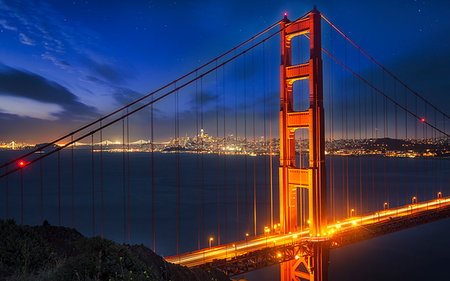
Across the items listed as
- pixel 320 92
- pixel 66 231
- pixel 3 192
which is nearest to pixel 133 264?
pixel 66 231

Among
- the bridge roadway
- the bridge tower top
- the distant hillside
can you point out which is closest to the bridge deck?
the bridge roadway

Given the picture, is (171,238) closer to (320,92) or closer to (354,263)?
(354,263)

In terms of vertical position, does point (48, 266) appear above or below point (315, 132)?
below

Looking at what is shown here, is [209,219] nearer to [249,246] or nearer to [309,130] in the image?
[249,246]

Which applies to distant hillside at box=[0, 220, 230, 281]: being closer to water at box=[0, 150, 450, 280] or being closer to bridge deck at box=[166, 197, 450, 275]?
bridge deck at box=[166, 197, 450, 275]

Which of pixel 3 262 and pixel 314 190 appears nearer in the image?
pixel 3 262

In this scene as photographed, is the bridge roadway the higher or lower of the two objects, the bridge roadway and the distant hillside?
the lower

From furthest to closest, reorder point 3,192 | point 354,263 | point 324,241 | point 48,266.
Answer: point 3,192 → point 354,263 → point 324,241 → point 48,266
